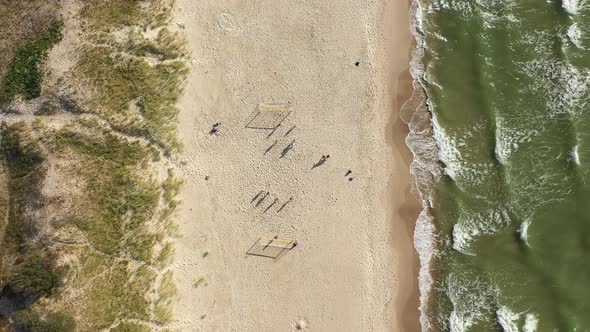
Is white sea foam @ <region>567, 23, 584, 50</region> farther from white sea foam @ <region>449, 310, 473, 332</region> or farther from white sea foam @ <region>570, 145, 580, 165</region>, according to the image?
white sea foam @ <region>449, 310, 473, 332</region>

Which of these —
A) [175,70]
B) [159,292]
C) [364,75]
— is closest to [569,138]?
[364,75]

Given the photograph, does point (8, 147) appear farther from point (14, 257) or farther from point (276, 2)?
point (276, 2)

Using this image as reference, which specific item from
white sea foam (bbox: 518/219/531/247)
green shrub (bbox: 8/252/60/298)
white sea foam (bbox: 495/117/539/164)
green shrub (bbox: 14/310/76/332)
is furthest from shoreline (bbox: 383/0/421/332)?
green shrub (bbox: 8/252/60/298)

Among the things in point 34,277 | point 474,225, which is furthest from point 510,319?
point 34,277

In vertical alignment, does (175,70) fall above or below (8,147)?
above

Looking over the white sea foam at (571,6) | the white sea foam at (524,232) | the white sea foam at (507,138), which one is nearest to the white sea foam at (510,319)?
the white sea foam at (524,232)

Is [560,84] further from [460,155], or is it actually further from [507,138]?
[460,155]
